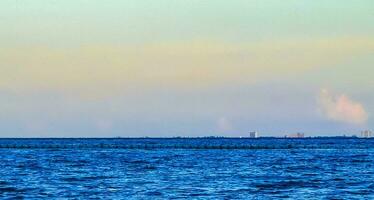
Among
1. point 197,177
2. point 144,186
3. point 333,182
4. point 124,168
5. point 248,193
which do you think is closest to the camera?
point 248,193

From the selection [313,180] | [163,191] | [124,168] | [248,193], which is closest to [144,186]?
[163,191]

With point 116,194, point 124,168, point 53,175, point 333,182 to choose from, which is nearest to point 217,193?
point 116,194

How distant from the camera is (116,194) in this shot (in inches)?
2121

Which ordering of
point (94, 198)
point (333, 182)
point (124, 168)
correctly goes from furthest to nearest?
point (124, 168) → point (333, 182) → point (94, 198)

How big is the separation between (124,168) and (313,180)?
22.9m

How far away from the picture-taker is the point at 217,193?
54469mm

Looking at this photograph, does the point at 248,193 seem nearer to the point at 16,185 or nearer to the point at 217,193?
the point at 217,193

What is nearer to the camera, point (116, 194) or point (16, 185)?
point (116, 194)

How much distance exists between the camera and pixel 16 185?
61312 mm

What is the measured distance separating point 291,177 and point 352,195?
15403 millimetres

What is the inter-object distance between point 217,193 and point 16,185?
15288mm

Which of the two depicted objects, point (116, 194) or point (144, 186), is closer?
point (116, 194)

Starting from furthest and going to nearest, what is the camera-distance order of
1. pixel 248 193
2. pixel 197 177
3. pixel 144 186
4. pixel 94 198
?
pixel 197 177
pixel 144 186
pixel 248 193
pixel 94 198

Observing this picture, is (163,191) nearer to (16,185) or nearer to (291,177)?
(16,185)
